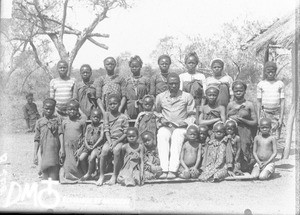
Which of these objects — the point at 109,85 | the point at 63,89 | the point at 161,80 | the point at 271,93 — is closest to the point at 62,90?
the point at 63,89

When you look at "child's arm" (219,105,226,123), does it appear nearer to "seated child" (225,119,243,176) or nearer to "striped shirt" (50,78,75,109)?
"seated child" (225,119,243,176)

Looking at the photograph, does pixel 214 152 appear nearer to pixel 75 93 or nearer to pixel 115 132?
pixel 115 132

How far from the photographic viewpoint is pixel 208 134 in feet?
20.0

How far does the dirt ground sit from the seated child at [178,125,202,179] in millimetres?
284

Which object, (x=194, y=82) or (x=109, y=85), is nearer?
(x=109, y=85)

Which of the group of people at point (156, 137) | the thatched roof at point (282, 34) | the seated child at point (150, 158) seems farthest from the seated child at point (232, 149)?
the thatched roof at point (282, 34)

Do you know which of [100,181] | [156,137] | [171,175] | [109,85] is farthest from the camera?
[109,85]

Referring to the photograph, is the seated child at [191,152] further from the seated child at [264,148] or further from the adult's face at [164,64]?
the adult's face at [164,64]

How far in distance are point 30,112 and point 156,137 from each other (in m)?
7.20

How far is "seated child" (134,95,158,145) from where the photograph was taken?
6.10 m

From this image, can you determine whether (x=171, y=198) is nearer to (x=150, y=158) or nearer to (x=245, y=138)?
(x=150, y=158)

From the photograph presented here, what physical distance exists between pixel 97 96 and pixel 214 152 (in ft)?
6.45

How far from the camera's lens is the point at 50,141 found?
5.95 m

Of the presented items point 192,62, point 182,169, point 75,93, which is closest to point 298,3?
point 192,62
